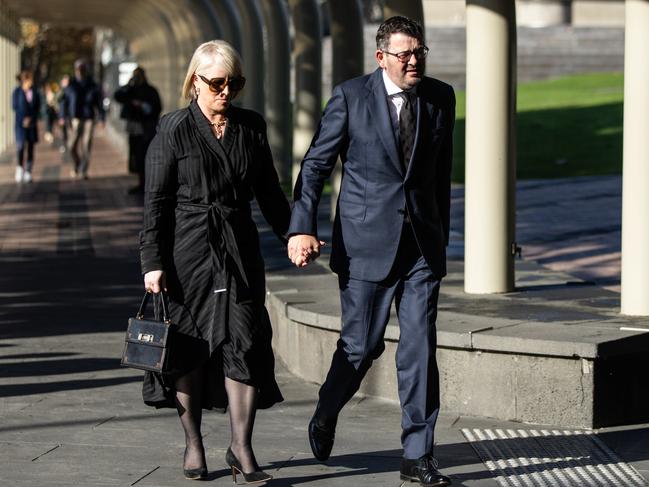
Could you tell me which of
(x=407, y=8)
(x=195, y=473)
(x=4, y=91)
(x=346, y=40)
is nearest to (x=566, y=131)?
(x=4, y=91)

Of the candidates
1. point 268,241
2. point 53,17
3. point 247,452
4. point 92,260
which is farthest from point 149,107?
point 53,17

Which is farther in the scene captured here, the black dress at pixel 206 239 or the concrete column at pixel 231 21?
the concrete column at pixel 231 21

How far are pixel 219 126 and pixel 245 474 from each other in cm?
130

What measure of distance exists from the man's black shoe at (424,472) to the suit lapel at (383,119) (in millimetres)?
1083

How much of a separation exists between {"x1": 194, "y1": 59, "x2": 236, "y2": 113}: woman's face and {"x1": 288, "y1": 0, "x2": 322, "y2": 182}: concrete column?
39.7 feet

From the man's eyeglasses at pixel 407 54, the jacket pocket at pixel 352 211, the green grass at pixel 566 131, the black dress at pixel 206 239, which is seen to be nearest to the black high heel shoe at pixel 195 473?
the black dress at pixel 206 239

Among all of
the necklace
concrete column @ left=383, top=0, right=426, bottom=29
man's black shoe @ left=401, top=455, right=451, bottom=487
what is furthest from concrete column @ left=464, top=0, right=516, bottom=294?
the necklace

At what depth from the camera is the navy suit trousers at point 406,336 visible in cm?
592

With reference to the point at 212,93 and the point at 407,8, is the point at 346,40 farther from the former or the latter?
the point at 212,93

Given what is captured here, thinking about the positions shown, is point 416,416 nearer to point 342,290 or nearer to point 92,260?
point 342,290

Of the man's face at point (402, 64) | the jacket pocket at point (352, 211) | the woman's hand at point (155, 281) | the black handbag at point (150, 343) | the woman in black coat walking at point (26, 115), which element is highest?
the woman in black coat walking at point (26, 115)

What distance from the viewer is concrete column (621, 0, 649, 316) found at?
795 centimetres

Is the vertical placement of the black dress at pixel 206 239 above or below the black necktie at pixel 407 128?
below

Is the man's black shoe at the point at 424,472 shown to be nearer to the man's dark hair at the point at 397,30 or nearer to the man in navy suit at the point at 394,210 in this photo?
the man in navy suit at the point at 394,210
